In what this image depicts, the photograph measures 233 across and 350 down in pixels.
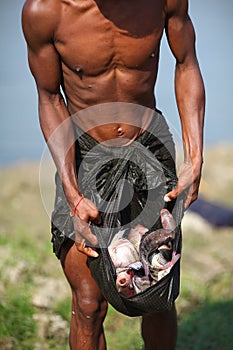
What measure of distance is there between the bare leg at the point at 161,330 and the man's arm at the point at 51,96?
0.76 metres

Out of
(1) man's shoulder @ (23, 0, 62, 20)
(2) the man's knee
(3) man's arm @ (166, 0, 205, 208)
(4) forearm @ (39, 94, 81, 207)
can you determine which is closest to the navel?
(4) forearm @ (39, 94, 81, 207)

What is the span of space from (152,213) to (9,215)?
17.1 ft

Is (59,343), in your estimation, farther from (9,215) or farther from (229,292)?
(9,215)

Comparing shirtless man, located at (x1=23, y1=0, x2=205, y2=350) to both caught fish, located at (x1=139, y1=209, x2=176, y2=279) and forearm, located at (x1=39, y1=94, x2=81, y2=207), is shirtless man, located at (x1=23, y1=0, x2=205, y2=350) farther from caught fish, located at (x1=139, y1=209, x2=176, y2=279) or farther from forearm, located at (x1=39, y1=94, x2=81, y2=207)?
caught fish, located at (x1=139, y1=209, x2=176, y2=279)

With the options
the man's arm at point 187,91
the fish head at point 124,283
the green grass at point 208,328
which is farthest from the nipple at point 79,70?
the green grass at point 208,328

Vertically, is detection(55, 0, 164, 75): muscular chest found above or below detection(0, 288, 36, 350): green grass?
above

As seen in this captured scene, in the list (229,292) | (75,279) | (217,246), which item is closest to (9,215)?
(217,246)

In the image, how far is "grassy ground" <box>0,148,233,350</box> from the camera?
15.8 feet

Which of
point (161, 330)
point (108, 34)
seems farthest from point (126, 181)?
point (161, 330)

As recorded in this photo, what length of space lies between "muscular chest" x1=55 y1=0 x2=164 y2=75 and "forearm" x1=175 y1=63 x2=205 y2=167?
276mm

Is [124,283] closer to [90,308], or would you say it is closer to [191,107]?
[90,308]

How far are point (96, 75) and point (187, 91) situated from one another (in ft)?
1.58

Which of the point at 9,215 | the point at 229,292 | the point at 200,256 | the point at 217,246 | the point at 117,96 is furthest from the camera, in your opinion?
the point at 9,215

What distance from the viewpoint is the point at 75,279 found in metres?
3.70
